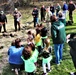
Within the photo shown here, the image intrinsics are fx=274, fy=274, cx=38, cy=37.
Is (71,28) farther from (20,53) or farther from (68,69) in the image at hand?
(20,53)

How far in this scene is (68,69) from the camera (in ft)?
33.0

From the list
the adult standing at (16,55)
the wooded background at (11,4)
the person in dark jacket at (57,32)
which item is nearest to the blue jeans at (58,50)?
the person in dark jacket at (57,32)

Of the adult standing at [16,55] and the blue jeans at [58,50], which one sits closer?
the adult standing at [16,55]

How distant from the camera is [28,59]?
8.61 m

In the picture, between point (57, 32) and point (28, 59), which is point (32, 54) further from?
point (57, 32)

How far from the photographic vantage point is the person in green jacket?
836cm

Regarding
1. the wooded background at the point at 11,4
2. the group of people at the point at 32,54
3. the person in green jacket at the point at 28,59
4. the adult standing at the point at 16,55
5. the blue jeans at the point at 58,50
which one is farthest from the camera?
the wooded background at the point at 11,4

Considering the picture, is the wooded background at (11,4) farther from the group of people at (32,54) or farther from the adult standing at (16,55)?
the adult standing at (16,55)

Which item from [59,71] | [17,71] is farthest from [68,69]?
[17,71]

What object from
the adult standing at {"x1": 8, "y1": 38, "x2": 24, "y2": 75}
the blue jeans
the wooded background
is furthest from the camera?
the wooded background

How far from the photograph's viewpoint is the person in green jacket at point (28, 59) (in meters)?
8.36

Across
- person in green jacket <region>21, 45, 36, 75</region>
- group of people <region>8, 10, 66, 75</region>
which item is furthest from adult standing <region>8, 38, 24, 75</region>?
person in green jacket <region>21, 45, 36, 75</region>

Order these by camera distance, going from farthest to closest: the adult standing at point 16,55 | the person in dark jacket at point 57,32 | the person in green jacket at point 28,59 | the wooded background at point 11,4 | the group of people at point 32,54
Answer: the wooded background at point 11,4 → the person in dark jacket at point 57,32 → the adult standing at point 16,55 → the group of people at point 32,54 → the person in green jacket at point 28,59

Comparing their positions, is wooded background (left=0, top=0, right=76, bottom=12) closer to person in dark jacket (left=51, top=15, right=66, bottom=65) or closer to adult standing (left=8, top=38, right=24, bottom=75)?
person in dark jacket (left=51, top=15, right=66, bottom=65)
